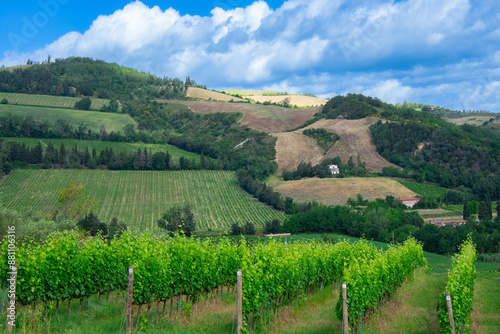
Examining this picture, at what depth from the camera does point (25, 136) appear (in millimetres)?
117812

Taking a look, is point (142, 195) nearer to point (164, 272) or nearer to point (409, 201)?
point (409, 201)

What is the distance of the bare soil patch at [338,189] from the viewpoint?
97.1 meters

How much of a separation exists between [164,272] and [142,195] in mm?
77422

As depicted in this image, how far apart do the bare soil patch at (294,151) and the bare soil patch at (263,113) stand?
2028 centimetres

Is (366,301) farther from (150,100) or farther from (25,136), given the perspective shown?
(150,100)

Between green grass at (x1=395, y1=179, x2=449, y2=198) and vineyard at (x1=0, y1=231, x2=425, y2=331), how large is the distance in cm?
9382

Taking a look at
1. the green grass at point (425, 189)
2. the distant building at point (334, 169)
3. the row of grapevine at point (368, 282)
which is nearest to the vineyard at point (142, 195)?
the distant building at point (334, 169)

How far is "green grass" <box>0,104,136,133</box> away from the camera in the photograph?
5194 inches

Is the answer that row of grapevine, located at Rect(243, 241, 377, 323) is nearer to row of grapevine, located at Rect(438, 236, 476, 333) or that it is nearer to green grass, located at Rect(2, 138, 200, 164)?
row of grapevine, located at Rect(438, 236, 476, 333)

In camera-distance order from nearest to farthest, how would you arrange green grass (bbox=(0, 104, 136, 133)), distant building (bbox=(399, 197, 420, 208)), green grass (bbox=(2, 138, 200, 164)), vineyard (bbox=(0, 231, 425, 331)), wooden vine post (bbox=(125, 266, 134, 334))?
wooden vine post (bbox=(125, 266, 134, 334)), vineyard (bbox=(0, 231, 425, 331)), distant building (bbox=(399, 197, 420, 208)), green grass (bbox=(2, 138, 200, 164)), green grass (bbox=(0, 104, 136, 133))

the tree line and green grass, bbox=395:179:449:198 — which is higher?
the tree line

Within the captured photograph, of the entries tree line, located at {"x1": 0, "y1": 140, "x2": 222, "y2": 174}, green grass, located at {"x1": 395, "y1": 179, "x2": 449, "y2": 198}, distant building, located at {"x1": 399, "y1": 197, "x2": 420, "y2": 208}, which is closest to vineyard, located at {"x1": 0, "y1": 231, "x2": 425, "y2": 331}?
distant building, located at {"x1": 399, "y1": 197, "x2": 420, "y2": 208}

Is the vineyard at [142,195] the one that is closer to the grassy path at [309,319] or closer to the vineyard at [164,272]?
the vineyard at [164,272]

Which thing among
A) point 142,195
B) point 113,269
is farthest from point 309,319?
point 142,195
